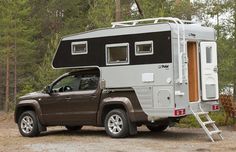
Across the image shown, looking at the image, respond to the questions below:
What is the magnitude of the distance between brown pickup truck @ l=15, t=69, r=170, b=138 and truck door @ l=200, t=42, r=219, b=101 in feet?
4.15

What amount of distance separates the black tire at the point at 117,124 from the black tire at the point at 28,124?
231cm

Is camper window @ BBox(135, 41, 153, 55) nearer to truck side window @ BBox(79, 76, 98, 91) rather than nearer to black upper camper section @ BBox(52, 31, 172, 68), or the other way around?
black upper camper section @ BBox(52, 31, 172, 68)

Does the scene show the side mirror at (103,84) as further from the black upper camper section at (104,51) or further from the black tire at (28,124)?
the black tire at (28,124)

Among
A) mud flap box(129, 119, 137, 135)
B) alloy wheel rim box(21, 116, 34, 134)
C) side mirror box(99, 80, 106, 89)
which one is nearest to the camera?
mud flap box(129, 119, 137, 135)

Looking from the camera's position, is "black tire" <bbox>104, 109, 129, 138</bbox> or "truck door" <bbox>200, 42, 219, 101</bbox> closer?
"black tire" <bbox>104, 109, 129, 138</bbox>

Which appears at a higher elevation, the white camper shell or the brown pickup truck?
the white camper shell

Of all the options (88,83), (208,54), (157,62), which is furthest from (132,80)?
(208,54)

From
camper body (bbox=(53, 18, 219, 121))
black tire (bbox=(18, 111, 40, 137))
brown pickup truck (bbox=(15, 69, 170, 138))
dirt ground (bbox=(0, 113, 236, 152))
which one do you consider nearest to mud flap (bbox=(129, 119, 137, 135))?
brown pickup truck (bbox=(15, 69, 170, 138))

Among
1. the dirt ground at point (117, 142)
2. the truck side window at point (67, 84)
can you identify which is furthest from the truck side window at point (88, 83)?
the dirt ground at point (117, 142)

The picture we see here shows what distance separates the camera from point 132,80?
12273 millimetres

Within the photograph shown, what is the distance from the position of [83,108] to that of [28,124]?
1932 mm

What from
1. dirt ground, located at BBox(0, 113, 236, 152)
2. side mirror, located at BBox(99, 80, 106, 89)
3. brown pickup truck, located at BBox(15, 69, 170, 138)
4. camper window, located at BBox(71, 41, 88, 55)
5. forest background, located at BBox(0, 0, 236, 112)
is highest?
forest background, located at BBox(0, 0, 236, 112)

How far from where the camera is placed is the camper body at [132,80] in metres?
11.8

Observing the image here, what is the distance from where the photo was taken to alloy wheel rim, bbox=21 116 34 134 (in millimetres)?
13992
